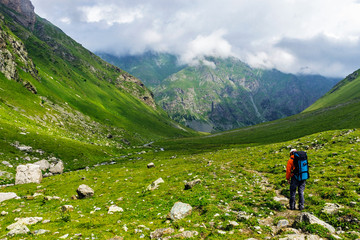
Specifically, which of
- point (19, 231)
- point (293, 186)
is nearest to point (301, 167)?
point (293, 186)

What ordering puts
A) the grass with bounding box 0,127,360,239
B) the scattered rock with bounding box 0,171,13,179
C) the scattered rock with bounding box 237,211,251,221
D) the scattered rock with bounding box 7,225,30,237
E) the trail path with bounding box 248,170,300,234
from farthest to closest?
the scattered rock with bounding box 0,171,13,179
the scattered rock with bounding box 237,211,251,221
the scattered rock with bounding box 7,225,30,237
the grass with bounding box 0,127,360,239
the trail path with bounding box 248,170,300,234

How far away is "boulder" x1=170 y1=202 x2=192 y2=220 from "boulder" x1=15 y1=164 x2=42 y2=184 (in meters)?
31.1

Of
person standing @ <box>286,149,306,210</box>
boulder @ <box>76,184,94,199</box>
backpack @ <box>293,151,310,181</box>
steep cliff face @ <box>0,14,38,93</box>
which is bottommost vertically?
boulder @ <box>76,184,94,199</box>

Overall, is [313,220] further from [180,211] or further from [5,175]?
[5,175]

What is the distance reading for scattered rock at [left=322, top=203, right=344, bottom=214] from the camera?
37.9 feet

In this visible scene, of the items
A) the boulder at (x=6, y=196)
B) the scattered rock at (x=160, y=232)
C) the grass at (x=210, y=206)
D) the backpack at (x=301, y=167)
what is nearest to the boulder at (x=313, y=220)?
the grass at (x=210, y=206)

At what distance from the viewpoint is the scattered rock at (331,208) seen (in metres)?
11.6

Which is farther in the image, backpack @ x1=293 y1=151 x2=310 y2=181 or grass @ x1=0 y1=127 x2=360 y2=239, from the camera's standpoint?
backpack @ x1=293 y1=151 x2=310 y2=181

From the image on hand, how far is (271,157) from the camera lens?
32531mm

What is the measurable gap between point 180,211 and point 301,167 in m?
10.1

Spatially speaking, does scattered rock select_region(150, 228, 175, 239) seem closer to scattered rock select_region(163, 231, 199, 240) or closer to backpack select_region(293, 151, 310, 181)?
scattered rock select_region(163, 231, 199, 240)

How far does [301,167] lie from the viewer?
14133 mm

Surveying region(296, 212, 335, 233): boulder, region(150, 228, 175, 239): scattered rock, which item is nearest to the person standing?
region(296, 212, 335, 233): boulder

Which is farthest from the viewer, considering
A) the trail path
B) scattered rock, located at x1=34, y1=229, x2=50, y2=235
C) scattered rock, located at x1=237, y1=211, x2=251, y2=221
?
scattered rock, located at x1=237, y1=211, x2=251, y2=221
